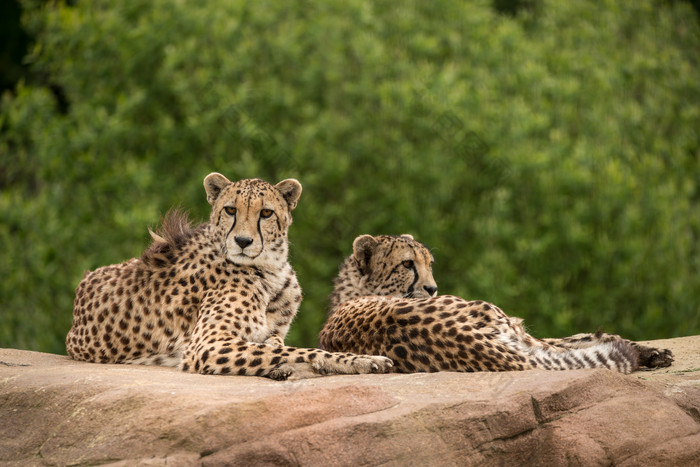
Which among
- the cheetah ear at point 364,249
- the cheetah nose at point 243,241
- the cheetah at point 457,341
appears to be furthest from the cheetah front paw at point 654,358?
the cheetah nose at point 243,241

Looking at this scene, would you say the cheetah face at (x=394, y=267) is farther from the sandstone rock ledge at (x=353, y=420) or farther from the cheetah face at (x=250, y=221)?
the sandstone rock ledge at (x=353, y=420)

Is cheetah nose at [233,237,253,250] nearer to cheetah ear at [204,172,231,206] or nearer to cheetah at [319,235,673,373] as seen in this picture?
cheetah ear at [204,172,231,206]

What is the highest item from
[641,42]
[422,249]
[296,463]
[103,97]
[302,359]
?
[641,42]

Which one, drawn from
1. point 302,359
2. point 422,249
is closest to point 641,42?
point 422,249

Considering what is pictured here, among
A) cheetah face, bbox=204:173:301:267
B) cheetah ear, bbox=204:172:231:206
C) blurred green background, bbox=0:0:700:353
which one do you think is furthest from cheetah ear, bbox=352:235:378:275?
blurred green background, bbox=0:0:700:353

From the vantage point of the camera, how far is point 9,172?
40.4 feet

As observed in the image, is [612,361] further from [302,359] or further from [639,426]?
[302,359]

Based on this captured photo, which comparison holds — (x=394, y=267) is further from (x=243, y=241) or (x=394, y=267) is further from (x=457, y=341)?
(x=457, y=341)

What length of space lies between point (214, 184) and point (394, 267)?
155 centimetres

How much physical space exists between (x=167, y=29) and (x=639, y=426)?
9.06 metres

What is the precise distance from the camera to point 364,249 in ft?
23.2

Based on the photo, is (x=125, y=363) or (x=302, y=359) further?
(x=125, y=363)

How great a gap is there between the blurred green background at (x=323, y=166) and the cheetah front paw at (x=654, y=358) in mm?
4623

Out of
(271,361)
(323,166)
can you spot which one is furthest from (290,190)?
(323,166)
